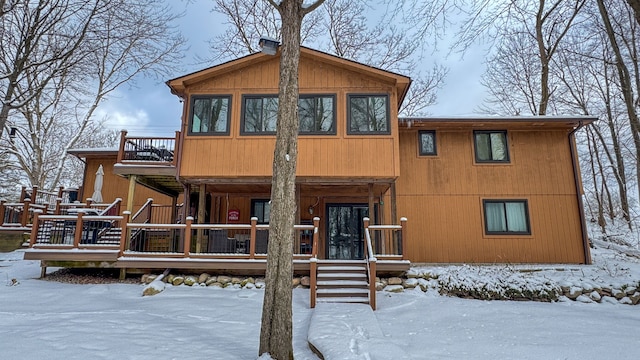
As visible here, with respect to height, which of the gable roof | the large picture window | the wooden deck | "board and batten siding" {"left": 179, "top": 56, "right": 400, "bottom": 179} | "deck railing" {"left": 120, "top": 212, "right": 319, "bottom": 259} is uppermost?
the gable roof

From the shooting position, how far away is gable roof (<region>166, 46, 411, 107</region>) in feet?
32.1

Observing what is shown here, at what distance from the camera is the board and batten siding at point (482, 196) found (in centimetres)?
1094

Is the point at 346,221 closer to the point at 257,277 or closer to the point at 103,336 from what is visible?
the point at 257,277

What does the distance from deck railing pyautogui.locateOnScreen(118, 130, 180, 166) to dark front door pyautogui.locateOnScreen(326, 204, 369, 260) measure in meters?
5.45

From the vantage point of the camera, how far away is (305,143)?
31.9 ft

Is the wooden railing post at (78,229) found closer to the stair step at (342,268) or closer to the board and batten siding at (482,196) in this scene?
the stair step at (342,268)

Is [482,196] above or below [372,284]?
above

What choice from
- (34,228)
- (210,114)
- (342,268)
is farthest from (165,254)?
(342,268)

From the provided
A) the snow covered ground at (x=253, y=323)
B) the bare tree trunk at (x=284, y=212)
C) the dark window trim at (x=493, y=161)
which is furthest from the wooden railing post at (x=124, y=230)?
the dark window trim at (x=493, y=161)

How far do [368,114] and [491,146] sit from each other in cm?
470

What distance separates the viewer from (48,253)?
8.51 meters

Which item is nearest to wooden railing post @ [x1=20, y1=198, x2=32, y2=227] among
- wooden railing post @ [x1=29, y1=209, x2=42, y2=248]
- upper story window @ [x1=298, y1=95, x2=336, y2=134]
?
wooden railing post @ [x1=29, y1=209, x2=42, y2=248]

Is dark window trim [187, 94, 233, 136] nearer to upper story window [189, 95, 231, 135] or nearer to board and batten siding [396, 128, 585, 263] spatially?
upper story window [189, 95, 231, 135]

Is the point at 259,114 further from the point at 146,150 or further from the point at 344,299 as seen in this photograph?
the point at 344,299
